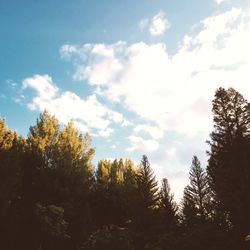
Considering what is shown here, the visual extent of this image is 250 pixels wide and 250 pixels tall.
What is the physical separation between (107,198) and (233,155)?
20421 mm

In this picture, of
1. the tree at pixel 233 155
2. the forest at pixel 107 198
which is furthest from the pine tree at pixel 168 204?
the tree at pixel 233 155

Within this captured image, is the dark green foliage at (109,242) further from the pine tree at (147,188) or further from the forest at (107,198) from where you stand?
the pine tree at (147,188)

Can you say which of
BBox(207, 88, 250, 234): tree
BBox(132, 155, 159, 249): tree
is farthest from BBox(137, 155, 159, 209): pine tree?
BBox(207, 88, 250, 234): tree

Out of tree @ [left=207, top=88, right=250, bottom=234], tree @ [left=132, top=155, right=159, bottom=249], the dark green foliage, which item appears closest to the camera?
the dark green foliage

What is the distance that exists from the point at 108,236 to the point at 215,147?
12.3m

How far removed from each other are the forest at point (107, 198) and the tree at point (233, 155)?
73 millimetres

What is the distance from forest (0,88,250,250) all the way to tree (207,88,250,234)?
7cm

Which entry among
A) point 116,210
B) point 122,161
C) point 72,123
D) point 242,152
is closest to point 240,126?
point 242,152

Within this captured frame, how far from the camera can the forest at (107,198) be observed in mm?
20747

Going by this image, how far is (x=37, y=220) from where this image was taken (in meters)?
26.3

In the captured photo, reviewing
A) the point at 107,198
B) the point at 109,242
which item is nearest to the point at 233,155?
the point at 109,242

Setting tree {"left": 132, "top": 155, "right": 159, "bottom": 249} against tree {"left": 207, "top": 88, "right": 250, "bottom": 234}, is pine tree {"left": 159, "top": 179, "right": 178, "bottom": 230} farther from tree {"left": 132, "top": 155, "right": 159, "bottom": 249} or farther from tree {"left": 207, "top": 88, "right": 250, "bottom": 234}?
tree {"left": 207, "top": 88, "right": 250, "bottom": 234}

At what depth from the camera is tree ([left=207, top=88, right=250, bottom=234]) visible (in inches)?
851

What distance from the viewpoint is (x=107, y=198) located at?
38.7 metres
